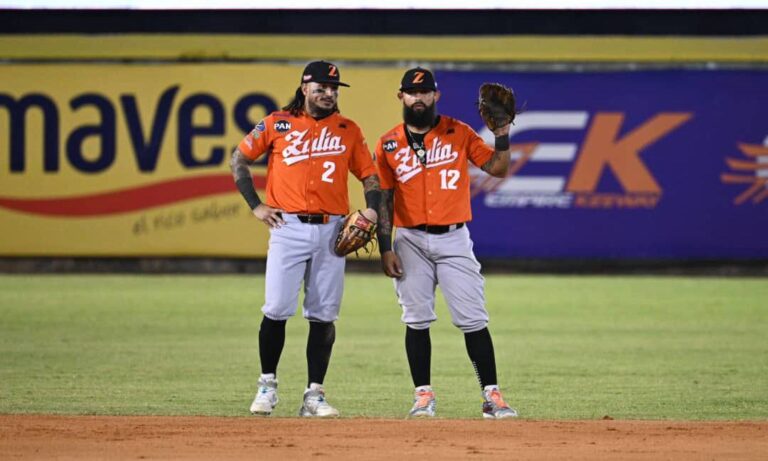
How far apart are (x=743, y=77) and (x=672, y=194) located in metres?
1.83

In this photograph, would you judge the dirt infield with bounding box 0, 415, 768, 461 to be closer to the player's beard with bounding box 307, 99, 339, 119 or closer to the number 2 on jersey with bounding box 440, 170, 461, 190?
the number 2 on jersey with bounding box 440, 170, 461, 190

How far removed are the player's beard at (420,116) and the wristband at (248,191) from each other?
93cm

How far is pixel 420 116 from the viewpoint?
7.87 metres

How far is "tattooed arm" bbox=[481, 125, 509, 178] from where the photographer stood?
781 centimetres

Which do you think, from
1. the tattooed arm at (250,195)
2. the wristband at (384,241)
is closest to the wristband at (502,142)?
the wristband at (384,241)

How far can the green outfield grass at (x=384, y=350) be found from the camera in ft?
28.8

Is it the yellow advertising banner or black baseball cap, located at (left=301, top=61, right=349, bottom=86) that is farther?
the yellow advertising banner

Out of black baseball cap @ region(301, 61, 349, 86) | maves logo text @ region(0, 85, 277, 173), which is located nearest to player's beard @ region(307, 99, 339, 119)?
black baseball cap @ region(301, 61, 349, 86)

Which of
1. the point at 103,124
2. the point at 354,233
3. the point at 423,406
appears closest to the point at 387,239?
the point at 354,233

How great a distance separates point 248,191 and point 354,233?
2.13ft

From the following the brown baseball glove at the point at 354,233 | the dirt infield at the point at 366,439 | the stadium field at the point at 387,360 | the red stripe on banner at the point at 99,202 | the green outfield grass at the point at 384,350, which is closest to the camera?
the dirt infield at the point at 366,439

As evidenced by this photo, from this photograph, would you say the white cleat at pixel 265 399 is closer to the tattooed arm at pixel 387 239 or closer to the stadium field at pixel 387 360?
the stadium field at pixel 387 360

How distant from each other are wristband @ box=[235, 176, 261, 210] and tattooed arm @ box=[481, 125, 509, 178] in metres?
1.27

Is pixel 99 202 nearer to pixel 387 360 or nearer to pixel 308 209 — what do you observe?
pixel 387 360
